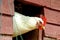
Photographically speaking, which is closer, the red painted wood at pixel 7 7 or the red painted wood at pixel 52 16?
the red painted wood at pixel 7 7

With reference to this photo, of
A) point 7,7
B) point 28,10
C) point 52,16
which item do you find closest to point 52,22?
point 52,16

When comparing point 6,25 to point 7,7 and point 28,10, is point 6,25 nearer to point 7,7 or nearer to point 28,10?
point 7,7

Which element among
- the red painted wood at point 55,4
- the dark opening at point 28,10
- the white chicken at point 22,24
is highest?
the red painted wood at point 55,4

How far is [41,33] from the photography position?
4.61 feet

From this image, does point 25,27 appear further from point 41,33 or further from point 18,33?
point 41,33

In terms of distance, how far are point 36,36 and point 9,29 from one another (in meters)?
0.26

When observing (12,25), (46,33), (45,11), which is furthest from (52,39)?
(12,25)

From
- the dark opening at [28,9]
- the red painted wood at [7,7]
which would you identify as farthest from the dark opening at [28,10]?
the red painted wood at [7,7]

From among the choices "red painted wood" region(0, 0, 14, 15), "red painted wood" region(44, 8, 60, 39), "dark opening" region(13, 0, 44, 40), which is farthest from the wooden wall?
"red painted wood" region(44, 8, 60, 39)

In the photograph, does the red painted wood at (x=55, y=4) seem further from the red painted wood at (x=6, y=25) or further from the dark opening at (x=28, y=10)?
the red painted wood at (x=6, y=25)

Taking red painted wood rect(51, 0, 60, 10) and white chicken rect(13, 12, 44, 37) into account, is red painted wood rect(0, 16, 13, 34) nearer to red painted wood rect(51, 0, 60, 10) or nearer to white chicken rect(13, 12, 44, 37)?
white chicken rect(13, 12, 44, 37)

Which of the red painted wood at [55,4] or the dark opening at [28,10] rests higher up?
the red painted wood at [55,4]

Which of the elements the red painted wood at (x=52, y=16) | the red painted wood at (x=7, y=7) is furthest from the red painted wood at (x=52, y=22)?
the red painted wood at (x=7, y=7)

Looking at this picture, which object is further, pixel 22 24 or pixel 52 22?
pixel 52 22
